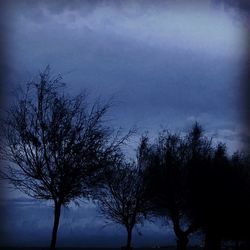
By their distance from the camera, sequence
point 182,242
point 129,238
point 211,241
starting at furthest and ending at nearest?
point 182,242, point 211,241, point 129,238

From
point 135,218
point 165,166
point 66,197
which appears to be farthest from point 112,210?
point 66,197

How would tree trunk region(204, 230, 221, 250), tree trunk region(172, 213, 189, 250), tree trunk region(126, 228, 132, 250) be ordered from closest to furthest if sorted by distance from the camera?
1. tree trunk region(126, 228, 132, 250)
2. tree trunk region(204, 230, 221, 250)
3. tree trunk region(172, 213, 189, 250)

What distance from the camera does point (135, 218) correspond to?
38438mm

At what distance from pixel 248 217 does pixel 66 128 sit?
21081mm

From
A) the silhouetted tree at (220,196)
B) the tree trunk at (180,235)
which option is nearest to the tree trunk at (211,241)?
the silhouetted tree at (220,196)

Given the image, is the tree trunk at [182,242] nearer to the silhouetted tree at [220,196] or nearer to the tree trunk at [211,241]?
the tree trunk at [211,241]

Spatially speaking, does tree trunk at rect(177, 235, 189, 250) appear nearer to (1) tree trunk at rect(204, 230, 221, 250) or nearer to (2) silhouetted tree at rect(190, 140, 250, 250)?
(1) tree trunk at rect(204, 230, 221, 250)

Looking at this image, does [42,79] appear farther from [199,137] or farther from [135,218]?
[199,137]

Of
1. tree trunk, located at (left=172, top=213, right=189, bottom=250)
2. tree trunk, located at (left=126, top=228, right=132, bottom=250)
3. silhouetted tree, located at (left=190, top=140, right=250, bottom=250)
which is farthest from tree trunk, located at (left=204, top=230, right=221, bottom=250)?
→ tree trunk, located at (left=126, top=228, right=132, bottom=250)

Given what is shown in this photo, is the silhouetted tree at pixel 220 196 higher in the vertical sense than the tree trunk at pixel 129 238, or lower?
higher

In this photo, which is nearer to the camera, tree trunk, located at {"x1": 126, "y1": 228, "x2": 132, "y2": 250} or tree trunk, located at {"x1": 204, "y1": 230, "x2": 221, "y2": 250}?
tree trunk, located at {"x1": 126, "y1": 228, "x2": 132, "y2": 250}

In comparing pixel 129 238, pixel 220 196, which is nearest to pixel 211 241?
pixel 220 196

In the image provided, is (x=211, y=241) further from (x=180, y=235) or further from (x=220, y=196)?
(x=220, y=196)

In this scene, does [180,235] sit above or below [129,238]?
above
